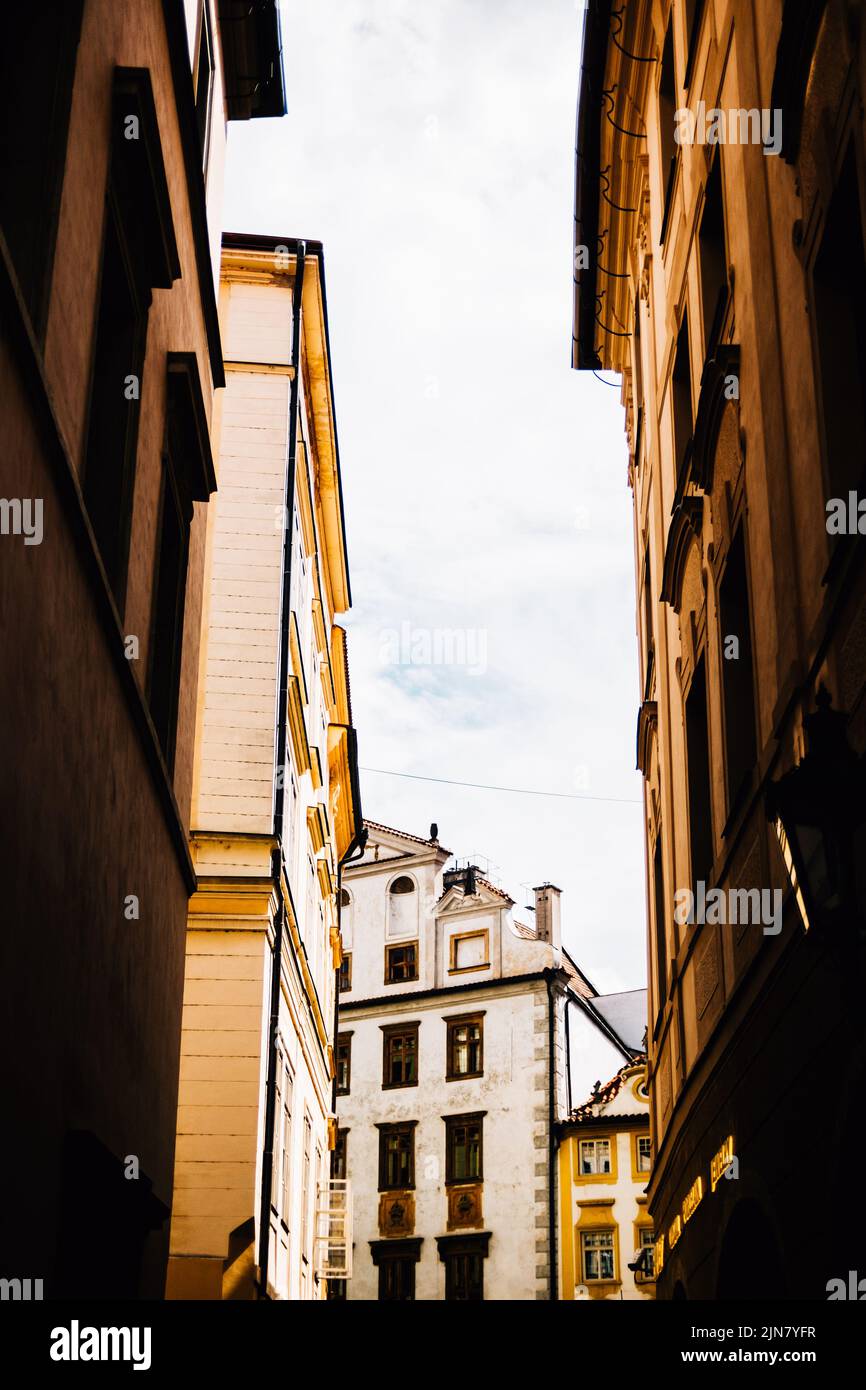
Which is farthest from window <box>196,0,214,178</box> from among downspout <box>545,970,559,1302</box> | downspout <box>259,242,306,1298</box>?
downspout <box>545,970,559,1302</box>

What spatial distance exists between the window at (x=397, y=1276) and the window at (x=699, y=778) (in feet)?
116

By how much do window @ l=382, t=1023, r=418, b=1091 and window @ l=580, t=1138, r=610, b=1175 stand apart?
589 centimetres

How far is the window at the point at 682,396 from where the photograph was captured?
13.9 m

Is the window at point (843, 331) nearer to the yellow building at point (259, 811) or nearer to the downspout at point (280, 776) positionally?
the yellow building at point (259, 811)

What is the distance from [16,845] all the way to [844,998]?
3271 millimetres

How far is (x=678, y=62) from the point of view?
1407 centimetres

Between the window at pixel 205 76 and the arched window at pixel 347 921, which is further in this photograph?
the arched window at pixel 347 921

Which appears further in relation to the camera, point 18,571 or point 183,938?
point 183,938

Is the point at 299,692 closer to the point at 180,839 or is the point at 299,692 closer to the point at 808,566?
the point at 180,839

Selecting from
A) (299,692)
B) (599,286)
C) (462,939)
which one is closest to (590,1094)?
(462,939)

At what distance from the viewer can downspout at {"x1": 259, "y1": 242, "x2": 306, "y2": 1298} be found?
739 inches

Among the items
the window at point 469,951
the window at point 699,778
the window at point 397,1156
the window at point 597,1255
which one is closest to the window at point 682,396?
the window at point 699,778

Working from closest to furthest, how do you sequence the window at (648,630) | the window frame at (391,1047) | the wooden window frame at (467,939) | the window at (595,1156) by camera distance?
the window at (648,630), the window at (595,1156), the window frame at (391,1047), the wooden window frame at (467,939)

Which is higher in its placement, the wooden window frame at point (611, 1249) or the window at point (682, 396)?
the window at point (682, 396)
